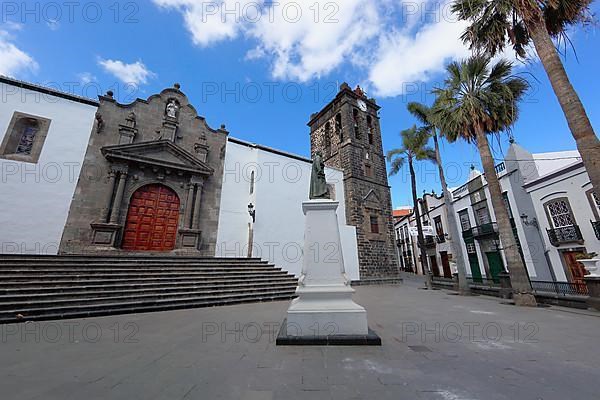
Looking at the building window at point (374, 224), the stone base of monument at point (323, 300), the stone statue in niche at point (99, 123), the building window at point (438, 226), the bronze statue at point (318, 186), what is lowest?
the stone base of monument at point (323, 300)

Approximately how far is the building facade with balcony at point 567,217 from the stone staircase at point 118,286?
13.5 meters

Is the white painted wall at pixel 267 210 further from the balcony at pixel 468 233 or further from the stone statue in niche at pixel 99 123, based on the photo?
the balcony at pixel 468 233

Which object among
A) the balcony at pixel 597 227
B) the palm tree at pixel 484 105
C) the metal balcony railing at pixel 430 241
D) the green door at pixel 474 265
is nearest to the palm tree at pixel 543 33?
the palm tree at pixel 484 105

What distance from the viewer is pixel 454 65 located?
948cm

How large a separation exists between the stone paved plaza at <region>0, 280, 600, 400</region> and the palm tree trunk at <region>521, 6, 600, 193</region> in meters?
3.75

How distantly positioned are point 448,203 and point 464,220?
889 cm

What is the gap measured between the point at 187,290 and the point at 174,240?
159 inches

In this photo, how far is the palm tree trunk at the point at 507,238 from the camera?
7.18 metres

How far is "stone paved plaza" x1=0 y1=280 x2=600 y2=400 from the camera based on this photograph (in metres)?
2.14

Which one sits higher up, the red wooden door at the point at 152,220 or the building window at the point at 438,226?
the building window at the point at 438,226

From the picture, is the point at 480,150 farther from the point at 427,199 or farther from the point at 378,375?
the point at 427,199

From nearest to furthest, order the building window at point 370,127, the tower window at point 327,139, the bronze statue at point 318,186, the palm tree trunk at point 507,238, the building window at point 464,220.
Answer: the bronze statue at point 318,186 < the palm tree trunk at point 507,238 < the building window at point 464,220 < the building window at point 370,127 < the tower window at point 327,139

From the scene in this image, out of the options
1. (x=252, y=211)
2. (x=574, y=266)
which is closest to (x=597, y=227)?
(x=574, y=266)

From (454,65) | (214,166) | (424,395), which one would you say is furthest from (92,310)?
(454,65)
